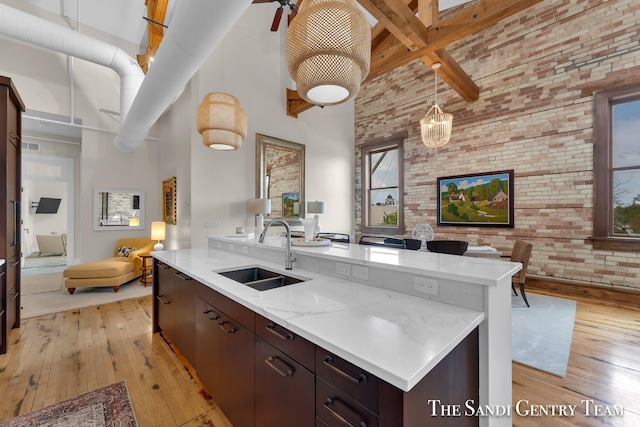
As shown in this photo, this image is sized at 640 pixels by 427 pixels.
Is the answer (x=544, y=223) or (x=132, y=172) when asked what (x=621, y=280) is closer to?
(x=544, y=223)

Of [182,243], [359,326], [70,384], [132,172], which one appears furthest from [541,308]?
[132,172]

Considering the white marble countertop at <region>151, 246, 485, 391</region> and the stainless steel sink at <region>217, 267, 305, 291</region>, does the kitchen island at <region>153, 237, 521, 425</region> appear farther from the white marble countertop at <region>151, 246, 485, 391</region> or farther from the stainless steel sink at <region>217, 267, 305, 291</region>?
the stainless steel sink at <region>217, 267, 305, 291</region>

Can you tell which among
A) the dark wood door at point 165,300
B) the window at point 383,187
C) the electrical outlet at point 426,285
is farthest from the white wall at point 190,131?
the electrical outlet at point 426,285

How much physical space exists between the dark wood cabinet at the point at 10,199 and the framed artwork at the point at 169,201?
2149 millimetres

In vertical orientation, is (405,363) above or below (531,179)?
below

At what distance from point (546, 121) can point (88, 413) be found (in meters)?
6.32

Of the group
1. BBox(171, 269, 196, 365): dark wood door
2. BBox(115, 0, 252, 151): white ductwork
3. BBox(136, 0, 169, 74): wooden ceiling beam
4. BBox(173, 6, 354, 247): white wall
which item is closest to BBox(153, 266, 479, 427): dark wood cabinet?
BBox(171, 269, 196, 365): dark wood door

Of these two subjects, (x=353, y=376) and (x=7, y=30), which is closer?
(x=353, y=376)

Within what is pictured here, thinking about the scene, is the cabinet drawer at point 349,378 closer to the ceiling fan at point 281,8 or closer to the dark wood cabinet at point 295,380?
the dark wood cabinet at point 295,380

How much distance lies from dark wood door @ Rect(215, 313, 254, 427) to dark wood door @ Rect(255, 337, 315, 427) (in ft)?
0.26

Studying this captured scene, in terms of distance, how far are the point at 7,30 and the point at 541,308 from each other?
7.61 meters

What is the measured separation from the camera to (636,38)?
12.0 ft

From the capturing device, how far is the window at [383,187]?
6.22 meters

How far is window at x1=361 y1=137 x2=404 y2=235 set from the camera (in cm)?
622
